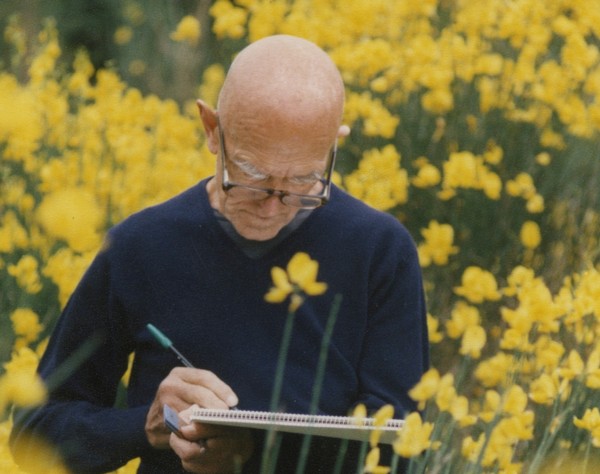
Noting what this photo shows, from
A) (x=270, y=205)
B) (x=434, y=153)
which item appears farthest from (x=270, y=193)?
(x=434, y=153)

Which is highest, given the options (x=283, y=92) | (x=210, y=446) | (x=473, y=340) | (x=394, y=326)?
(x=283, y=92)

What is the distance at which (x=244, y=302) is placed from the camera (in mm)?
1985

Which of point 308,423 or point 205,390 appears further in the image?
point 205,390

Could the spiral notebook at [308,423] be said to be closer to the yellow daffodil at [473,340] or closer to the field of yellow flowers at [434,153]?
the yellow daffodil at [473,340]

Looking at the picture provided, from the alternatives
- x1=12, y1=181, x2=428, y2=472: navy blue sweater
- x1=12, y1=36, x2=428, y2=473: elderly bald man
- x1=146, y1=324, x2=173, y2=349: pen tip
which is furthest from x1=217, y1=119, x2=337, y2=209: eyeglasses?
x1=146, y1=324, x2=173, y2=349: pen tip

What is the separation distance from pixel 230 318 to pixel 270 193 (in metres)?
0.24

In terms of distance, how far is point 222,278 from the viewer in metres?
1.99

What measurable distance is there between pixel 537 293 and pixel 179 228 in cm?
63

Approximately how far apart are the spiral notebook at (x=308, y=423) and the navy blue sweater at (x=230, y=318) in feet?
1.22

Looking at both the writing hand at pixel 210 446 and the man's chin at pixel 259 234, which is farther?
the man's chin at pixel 259 234

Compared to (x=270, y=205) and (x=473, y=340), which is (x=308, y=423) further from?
(x=270, y=205)

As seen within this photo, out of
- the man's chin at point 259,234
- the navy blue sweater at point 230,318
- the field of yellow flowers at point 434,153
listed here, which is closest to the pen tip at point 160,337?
the navy blue sweater at point 230,318

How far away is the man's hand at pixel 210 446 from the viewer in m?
1.75

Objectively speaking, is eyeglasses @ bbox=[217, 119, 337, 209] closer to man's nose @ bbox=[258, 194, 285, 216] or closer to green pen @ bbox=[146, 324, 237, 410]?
man's nose @ bbox=[258, 194, 285, 216]
